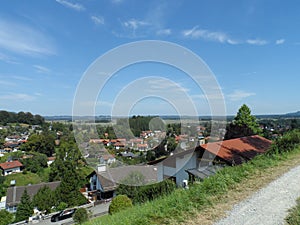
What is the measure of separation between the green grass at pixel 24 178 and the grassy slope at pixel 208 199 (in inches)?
1602

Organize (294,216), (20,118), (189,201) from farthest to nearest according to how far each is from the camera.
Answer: (20,118)
(189,201)
(294,216)

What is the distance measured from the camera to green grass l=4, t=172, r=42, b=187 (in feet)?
124

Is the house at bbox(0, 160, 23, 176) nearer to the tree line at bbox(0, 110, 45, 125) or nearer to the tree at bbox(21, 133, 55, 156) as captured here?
the tree at bbox(21, 133, 55, 156)

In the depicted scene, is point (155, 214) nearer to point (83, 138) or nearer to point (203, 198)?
point (203, 198)

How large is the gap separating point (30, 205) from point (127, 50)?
Answer: 17.8 m

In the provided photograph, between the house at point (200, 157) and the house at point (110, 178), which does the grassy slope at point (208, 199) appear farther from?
the house at point (110, 178)

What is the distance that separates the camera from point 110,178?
19.8 meters

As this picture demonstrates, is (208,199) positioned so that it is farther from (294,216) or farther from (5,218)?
(5,218)

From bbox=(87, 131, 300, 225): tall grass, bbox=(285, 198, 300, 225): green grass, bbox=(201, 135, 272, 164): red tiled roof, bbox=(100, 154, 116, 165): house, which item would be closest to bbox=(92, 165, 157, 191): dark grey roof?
bbox=(100, 154, 116, 165): house

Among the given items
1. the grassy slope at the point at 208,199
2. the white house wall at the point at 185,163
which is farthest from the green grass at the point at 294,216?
the white house wall at the point at 185,163

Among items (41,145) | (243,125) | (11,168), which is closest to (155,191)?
(243,125)

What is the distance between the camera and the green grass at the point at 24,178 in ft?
124

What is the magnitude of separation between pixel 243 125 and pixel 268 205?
19.2 meters

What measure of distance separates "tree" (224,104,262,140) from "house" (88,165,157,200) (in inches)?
370
